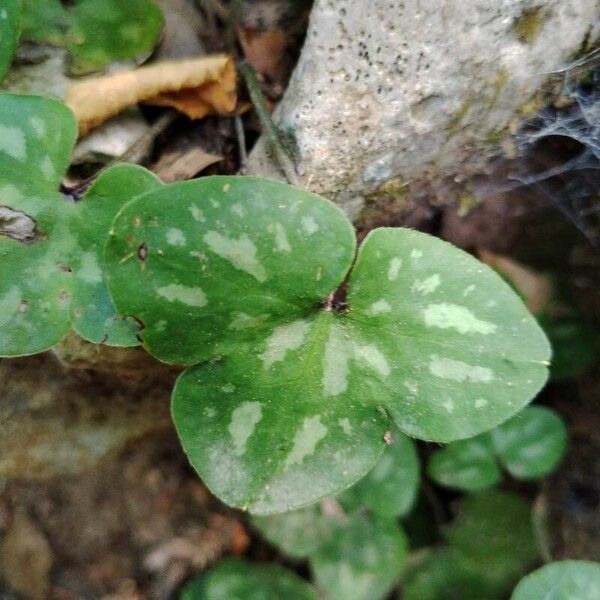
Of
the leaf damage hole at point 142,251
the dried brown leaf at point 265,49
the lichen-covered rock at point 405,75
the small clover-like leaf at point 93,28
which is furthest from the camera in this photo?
the dried brown leaf at point 265,49

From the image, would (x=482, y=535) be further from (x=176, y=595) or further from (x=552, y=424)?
(x=176, y=595)

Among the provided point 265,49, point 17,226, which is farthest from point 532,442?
point 17,226

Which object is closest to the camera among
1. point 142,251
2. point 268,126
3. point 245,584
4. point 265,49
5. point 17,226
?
point 142,251

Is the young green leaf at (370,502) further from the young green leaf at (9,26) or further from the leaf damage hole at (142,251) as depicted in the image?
the young green leaf at (9,26)

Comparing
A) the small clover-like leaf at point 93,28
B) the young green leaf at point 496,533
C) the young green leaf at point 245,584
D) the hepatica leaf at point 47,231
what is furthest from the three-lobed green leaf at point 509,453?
the small clover-like leaf at point 93,28

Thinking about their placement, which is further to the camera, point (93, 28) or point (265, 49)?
point (265, 49)

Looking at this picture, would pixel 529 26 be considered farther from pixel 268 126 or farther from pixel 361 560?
pixel 361 560

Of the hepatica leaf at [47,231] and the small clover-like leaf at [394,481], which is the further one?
the small clover-like leaf at [394,481]

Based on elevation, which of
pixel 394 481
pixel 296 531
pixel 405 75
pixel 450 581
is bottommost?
pixel 450 581
